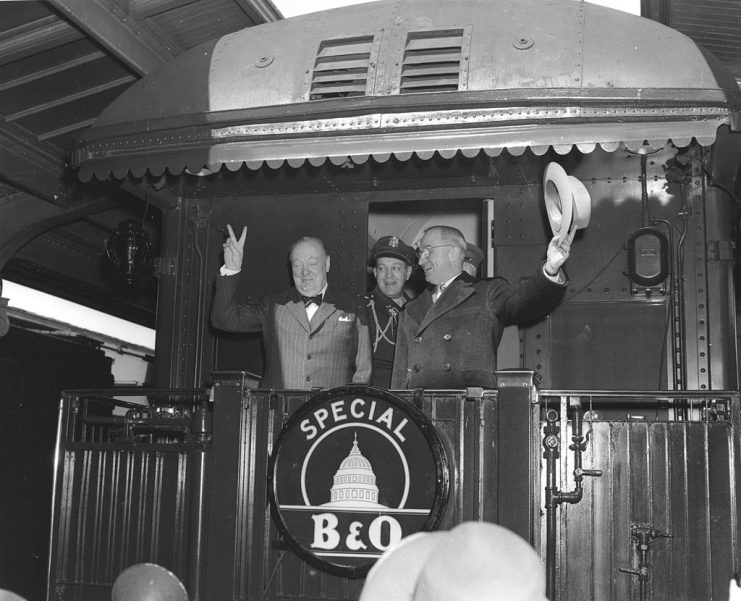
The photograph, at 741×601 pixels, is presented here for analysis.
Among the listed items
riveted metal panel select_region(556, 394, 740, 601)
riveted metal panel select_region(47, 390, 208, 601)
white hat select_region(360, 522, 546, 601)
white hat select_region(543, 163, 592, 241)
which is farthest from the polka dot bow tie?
white hat select_region(360, 522, 546, 601)

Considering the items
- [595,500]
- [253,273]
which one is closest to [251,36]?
[253,273]

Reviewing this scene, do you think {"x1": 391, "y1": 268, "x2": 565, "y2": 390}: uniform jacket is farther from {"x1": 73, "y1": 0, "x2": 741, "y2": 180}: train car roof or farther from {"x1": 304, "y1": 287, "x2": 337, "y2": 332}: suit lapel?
{"x1": 73, "y1": 0, "x2": 741, "y2": 180}: train car roof

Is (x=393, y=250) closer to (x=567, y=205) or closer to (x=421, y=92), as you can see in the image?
(x=421, y=92)

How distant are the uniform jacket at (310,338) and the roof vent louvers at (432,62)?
140cm

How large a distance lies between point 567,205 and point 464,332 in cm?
101

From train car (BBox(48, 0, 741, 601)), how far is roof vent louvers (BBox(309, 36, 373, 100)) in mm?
17

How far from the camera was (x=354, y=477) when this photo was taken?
4.95m

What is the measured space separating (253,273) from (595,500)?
12.2 ft

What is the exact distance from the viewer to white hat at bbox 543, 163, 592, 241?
4906 mm

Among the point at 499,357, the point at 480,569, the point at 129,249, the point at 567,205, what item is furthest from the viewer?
the point at 129,249

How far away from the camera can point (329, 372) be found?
19.1ft

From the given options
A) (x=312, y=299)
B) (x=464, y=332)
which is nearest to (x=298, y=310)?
(x=312, y=299)

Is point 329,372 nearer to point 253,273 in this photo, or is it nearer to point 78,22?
point 253,273

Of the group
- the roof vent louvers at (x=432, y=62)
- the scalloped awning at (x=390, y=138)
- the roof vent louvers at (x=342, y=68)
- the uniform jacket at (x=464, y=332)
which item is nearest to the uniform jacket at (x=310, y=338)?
the uniform jacket at (x=464, y=332)
